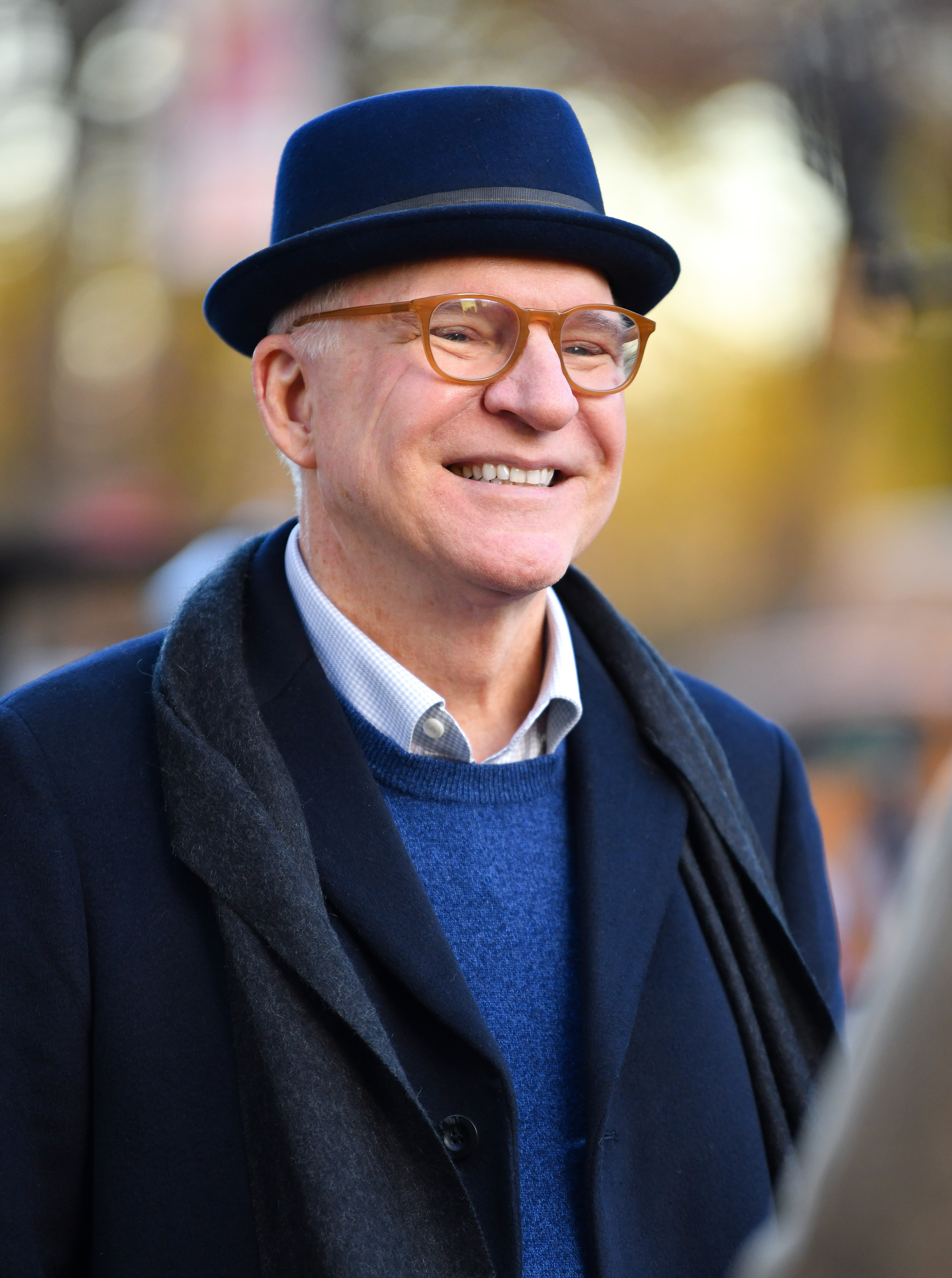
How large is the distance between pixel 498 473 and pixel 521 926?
0.66 meters

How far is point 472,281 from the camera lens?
206 cm

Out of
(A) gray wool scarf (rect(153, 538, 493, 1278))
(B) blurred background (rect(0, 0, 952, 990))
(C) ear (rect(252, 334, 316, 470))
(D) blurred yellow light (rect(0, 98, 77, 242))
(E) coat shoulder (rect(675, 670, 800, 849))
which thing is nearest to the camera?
(A) gray wool scarf (rect(153, 538, 493, 1278))

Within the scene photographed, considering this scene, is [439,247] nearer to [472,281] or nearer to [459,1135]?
[472,281]

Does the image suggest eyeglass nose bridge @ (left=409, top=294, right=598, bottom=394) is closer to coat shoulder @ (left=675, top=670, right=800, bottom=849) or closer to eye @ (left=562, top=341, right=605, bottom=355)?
eye @ (left=562, top=341, right=605, bottom=355)

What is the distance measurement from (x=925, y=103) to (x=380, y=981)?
4768mm

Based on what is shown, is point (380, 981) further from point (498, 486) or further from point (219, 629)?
point (498, 486)

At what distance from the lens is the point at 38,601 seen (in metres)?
6.80

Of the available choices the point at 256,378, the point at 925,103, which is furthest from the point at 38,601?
the point at 256,378

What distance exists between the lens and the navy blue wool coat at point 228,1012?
1.79 metres

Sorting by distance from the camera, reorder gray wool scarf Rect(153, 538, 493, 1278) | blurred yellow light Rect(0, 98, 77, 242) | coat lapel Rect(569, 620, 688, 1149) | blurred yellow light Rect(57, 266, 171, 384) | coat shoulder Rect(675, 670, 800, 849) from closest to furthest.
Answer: gray wool scarf Rect(153, 538, 493, 1278) < coat lapel Rect(569, 620, 688, 1149) < coat shoulder Rect(675, 670, 800, 849) < blurred yellow light Rect(0, 98, 77, 242) < blurred yellow light Rect(57, 266, 171, 384)

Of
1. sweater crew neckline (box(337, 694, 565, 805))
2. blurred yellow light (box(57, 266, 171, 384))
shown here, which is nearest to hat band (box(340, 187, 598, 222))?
sweater crew neckline (box(337, 694, 565, 805))

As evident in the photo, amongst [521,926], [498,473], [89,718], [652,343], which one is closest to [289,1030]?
[521,926]

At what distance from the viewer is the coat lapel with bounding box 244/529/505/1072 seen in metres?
1.88

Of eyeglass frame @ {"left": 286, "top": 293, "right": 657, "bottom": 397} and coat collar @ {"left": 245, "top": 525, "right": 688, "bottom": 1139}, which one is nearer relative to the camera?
coat collar @ {"left": 245, "top": 525, "right": 688, "bottom": 1139}
